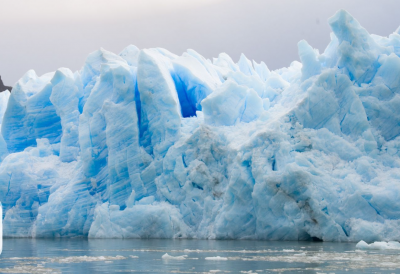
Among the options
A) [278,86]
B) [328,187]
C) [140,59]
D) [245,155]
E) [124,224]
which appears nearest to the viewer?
[328,187]

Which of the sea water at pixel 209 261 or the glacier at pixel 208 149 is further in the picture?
the glacier at pixel 208 149

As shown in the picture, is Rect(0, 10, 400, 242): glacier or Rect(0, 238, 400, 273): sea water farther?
Rect(0, 10, 400, 242): glacier

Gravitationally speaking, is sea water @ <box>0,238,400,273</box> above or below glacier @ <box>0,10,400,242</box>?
below

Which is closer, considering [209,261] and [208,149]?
[209,261]

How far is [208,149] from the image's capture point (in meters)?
19.1

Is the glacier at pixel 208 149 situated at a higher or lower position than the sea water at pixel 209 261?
higher

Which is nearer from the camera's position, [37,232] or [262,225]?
[262,225]

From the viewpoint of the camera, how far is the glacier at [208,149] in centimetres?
1655

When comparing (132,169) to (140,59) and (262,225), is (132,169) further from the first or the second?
(262,225)

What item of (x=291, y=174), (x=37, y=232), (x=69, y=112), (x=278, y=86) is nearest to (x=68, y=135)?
(x=69, y=112)

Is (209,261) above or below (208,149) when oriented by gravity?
below

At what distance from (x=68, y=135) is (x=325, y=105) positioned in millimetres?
9923

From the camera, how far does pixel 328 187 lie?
16.4 meters

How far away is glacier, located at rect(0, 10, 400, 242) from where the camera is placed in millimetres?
16547
